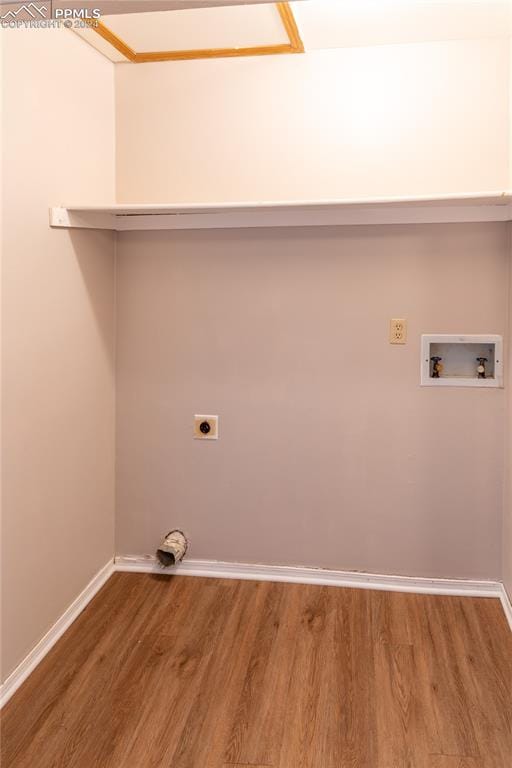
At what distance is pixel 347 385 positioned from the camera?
2834 mm

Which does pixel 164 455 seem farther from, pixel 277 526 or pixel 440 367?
pixel 440 367

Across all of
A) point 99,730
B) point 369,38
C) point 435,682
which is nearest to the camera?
point 99,730

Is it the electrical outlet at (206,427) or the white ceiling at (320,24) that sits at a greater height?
the white ceiling at (320,24)

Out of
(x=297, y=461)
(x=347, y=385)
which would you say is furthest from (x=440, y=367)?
(x=297, y=461)

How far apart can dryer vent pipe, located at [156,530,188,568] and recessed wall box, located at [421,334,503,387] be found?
4.27ft

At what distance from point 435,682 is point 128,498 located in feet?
5.11

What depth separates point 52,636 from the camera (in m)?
2.41

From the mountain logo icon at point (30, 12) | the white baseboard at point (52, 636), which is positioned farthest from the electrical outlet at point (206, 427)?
the mountain logo icon at point (30, 12)

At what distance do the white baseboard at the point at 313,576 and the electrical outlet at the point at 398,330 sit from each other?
105 cm

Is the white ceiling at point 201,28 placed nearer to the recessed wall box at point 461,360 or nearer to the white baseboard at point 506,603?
the recessed wall box at point 461,360

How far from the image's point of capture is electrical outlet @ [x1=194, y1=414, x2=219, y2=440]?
2.95m

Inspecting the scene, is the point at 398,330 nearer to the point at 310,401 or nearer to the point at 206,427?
the point at 310,401

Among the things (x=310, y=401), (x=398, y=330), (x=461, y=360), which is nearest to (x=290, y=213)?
(x=398, y=330)

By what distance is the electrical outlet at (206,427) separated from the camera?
116 inches
